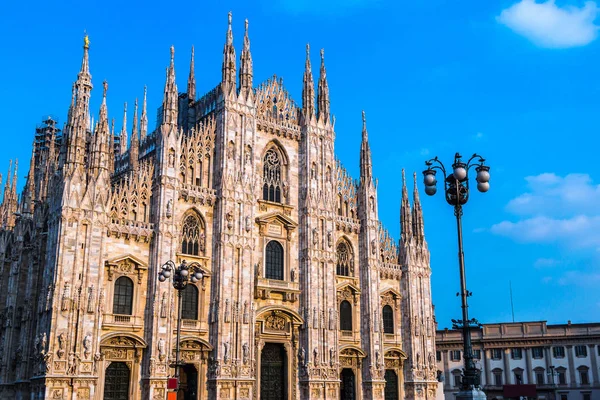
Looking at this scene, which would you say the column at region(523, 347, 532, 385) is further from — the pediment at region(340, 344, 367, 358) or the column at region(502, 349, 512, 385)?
the pediment at region(340, 344, 367, 358)

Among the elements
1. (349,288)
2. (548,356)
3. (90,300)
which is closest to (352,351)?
(349,288)

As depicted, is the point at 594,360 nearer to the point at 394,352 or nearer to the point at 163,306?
the point at 394,352

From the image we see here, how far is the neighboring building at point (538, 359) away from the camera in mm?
71750

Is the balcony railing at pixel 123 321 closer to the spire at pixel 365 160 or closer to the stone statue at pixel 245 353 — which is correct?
the stone statue at pixel 245 353

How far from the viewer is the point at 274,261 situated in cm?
4453

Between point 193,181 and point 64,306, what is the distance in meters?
11.6

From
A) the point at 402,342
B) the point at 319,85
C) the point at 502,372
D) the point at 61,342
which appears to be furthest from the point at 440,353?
the point at 61,342

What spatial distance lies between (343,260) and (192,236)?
40.8 ft

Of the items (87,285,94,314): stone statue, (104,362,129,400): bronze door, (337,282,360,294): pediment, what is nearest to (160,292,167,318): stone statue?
(104,362,129,400): bronze door

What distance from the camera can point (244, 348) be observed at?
4031cm

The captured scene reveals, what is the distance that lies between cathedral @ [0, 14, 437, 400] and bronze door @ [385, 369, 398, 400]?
14 centimetres

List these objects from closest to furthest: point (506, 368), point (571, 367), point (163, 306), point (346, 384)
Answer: point (163, 306) → point (346, 384) → point (571, 367) → point (506, 368)

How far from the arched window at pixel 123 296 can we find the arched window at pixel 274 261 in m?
9.62

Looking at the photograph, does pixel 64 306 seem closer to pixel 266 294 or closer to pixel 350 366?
pixel 266 294
